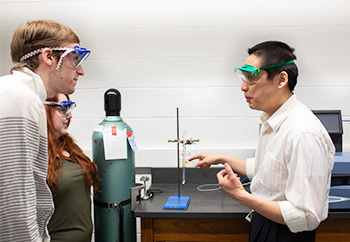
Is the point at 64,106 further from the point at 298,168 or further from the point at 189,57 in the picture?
the point at 298,168

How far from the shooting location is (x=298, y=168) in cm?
111

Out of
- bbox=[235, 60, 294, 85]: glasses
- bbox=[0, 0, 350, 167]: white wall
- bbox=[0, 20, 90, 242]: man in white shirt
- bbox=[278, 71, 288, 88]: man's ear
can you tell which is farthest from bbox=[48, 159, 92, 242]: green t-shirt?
bbox=[278, 71, 288, 88]: man's ear

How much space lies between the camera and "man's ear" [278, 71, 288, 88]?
1.28 meters

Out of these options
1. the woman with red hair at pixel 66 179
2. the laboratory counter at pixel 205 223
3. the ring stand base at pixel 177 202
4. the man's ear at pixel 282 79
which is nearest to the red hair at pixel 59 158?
the woman with red hair at pixel 66 179

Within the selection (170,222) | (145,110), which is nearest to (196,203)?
(170,222)

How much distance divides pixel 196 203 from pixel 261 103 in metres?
0.71

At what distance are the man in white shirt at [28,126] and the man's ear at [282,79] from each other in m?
0.86

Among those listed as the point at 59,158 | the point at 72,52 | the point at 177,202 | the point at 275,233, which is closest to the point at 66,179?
the point at 59,158

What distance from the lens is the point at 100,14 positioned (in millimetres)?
2225

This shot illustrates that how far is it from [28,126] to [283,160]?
92 cm

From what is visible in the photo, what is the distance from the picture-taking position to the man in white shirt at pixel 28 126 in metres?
0.85

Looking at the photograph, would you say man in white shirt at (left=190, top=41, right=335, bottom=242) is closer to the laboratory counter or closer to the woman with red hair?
the laboratory counter

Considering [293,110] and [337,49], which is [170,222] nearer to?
[293,110]

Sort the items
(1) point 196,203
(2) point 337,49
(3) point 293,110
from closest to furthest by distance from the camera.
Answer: (3) point 293,110 < (1) point 196,203 < (2) point 337,49
